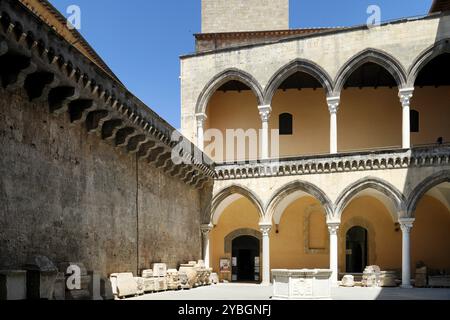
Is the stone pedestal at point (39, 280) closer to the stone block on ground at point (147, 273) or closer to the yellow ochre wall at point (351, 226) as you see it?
the stone block on ground at point (147, 273)

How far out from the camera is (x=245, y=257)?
2464 centimetres

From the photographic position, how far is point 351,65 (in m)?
21.2

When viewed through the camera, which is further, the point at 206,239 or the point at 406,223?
the point at 206,239

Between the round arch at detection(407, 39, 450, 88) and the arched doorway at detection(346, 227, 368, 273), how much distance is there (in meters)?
6.53

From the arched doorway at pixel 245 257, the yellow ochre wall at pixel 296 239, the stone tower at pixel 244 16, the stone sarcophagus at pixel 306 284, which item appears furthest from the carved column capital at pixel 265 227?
the stone tower at pixel 244 16

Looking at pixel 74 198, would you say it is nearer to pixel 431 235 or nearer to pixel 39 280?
pixel 39 280

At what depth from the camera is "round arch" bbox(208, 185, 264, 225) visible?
70.3 ft

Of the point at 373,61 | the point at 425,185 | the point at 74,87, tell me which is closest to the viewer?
the point at 74,87

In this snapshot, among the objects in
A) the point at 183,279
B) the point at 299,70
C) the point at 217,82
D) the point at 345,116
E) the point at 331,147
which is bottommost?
the point at 183,279

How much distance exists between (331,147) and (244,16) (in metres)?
10.8

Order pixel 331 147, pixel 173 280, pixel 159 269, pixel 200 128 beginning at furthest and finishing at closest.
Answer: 1. pixel 200 128
2. pixel 331 147
3. pixel 173 280
4. pixel 159 269

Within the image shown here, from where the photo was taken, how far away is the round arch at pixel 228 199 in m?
21.4

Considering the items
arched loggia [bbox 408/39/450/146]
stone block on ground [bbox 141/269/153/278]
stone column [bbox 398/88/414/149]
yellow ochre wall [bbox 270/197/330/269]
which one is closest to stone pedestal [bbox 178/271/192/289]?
stone block on ground [bbox 141/269/153/278]

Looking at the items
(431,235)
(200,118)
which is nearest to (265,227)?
(200,118)
